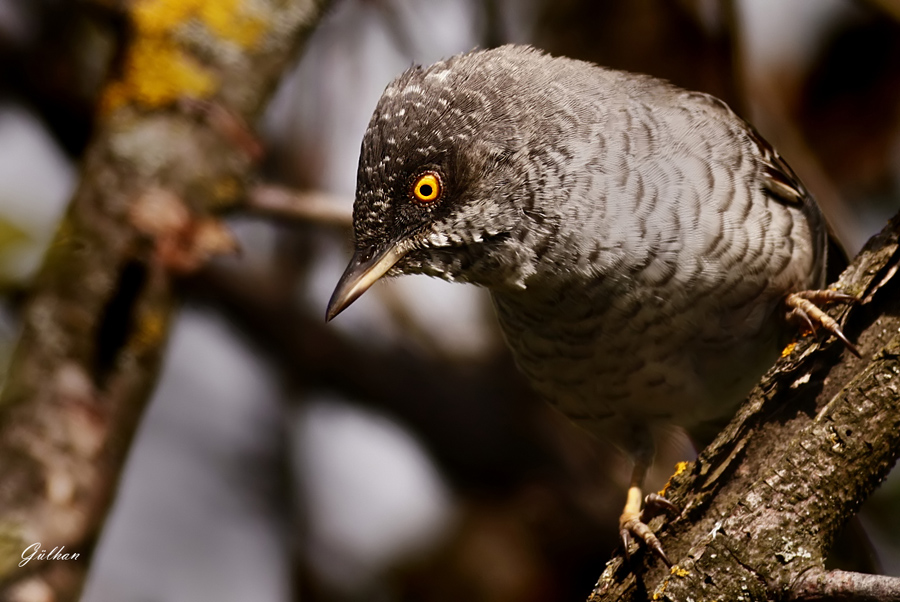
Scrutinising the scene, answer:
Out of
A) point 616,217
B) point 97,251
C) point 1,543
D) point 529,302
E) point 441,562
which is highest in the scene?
point 616,217

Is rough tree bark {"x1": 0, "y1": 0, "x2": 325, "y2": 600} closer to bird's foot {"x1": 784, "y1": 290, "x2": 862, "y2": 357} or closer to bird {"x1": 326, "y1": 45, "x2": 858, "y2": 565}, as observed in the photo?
bird {"x1": 326, "y1": 45, "x2": 858, "y2": 565}

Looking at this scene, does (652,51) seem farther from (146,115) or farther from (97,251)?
(97,251)

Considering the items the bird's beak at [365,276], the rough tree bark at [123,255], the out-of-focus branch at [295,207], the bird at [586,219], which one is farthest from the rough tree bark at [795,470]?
the rough tree bark at [123,255]

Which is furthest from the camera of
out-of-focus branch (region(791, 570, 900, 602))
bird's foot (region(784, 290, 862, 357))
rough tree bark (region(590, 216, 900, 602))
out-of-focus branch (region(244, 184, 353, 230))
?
out-of-focus branch (region(244, 184, 353, 230))

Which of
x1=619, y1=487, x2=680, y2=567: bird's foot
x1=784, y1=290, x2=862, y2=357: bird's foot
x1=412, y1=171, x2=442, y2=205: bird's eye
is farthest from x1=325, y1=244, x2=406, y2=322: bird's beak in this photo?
x1=784, y1=290, x2=862, y2=357: bird's foot

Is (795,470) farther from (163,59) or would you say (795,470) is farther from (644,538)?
(163,59)

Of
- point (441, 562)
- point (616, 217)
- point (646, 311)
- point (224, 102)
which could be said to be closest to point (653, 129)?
point (616, 217)

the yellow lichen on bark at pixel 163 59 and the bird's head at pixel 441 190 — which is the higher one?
the bird's head at pixel 441 190

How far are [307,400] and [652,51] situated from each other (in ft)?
9.68

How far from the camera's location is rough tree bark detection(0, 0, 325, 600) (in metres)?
3.34

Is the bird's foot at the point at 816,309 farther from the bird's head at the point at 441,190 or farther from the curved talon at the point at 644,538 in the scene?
the bird's head at the point at 441,190

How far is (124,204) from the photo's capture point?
377 cm

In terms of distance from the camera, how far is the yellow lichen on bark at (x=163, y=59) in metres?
4.01

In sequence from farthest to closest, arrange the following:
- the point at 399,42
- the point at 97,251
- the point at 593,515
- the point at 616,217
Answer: the point at 593,515 → the point at 399,42 → the point at 97,251 → the point at 616,217
